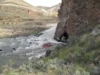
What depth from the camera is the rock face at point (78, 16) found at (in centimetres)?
3484

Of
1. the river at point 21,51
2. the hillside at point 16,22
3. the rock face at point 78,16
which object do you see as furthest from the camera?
the hillside at point 16,22

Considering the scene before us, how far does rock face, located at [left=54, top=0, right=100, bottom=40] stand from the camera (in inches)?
1372

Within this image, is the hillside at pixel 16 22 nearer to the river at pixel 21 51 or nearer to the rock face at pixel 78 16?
the river at pixel 21 51

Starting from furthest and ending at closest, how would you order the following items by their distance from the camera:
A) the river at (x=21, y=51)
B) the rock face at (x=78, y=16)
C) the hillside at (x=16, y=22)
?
the hillside at (x=16, y=22)
the rock face at (x=78, y=16)
the river at (x=21, y=51)

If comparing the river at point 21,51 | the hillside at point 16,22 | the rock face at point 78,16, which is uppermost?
the rock face at point 78,16

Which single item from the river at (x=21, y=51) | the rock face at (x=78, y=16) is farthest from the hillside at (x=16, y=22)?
the rock face at (x=78, y=16)

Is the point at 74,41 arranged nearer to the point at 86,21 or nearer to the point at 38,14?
the point at 86,21

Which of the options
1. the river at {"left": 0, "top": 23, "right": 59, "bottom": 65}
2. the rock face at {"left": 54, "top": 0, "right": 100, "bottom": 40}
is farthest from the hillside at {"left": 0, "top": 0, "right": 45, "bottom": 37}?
the rock face at {"left": 54, "top": 0, "right": 100, "bottom": 40}

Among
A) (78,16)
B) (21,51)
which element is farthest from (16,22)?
(21,51)

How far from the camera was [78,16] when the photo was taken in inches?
1537

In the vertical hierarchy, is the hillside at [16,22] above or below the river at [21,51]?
below

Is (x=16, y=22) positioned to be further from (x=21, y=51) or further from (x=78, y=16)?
(x=21, y=51)

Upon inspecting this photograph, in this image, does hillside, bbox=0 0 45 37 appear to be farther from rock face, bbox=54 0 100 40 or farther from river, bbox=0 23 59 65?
rock face, bbox=54 0 100 40

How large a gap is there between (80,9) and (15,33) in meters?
26.1
